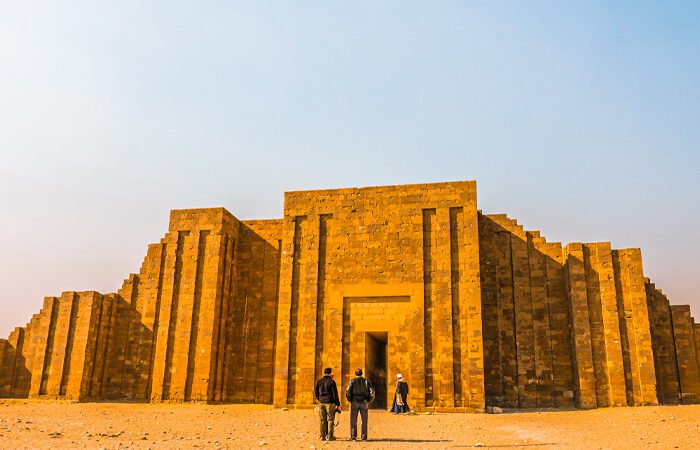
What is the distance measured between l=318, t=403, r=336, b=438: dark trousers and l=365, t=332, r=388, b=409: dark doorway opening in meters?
8.52

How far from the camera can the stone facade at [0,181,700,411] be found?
2041 centimetres

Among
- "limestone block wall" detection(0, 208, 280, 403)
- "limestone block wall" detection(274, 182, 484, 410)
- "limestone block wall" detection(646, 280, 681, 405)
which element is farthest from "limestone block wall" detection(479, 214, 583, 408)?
"limestone block wall" detection(0, 208, 280, 403)

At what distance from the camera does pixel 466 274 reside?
20391mm

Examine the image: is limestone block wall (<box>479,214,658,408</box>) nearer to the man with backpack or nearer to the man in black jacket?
the man with backpack

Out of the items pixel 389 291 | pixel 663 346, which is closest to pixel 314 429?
pixel 389 291

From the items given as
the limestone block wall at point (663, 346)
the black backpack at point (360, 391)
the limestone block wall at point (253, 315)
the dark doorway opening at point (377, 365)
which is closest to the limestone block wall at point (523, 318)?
the limestone block wall at point (663, 346)

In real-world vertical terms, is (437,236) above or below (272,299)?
above

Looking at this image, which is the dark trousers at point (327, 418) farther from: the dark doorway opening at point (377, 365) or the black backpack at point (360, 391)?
the dark doorway opening at point (377, 365)

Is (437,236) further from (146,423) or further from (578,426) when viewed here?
(146,423)

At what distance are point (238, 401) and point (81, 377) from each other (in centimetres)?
661

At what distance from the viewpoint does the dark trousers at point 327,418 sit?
478 inches

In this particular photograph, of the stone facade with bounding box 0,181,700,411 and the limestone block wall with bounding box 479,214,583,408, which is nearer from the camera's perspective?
the stone facade with bounding box 0,181,700,411

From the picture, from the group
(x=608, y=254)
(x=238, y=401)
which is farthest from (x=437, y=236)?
(x=238, y=401)

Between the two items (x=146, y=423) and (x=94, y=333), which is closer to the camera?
(x=146, y=423)
